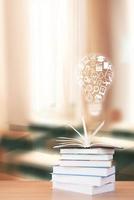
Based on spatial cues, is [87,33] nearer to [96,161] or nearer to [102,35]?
[102,35]

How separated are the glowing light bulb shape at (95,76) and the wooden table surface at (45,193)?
1.30 ft

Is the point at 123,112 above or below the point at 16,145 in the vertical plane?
above

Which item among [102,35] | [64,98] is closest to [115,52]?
[102,35]

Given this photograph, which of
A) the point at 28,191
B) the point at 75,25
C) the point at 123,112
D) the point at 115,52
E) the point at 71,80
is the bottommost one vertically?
the point at 28,191

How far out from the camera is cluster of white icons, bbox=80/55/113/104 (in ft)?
5.33

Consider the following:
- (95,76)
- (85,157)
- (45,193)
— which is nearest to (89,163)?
(85,157)

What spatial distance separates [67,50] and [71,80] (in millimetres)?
136

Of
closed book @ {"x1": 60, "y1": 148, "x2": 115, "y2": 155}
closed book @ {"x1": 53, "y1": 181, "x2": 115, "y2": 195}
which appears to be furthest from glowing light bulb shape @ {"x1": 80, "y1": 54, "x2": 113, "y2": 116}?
closed book @ {"x1": 53, "y1": 181, "x2": 115, "y2": 195}

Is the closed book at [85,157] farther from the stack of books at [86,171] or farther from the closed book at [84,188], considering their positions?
the closed book at [84,188]

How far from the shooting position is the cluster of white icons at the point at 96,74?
5.33ft

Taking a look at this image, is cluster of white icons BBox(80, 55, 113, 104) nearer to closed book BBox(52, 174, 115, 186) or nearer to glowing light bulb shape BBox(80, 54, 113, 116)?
glowing light bulb shape BBox(80, 54, 113, 116)

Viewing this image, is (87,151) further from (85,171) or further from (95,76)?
(95,76)

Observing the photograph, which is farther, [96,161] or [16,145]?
[16,145]

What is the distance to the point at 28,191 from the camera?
145 cm
